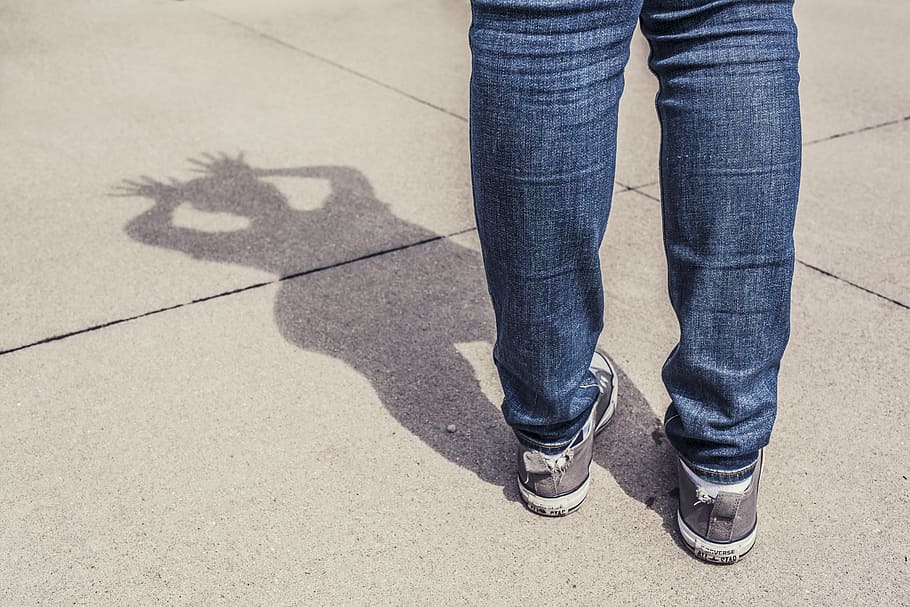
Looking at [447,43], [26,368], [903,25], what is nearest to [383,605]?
[26,368]

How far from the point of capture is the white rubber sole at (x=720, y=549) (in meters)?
1.68

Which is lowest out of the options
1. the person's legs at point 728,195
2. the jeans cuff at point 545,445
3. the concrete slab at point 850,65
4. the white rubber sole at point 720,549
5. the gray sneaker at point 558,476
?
the concrete slab at point 850,65

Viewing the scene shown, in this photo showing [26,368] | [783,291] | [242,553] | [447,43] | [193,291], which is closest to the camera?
[783,291]

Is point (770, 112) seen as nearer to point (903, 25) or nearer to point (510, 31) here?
point (510, 31)

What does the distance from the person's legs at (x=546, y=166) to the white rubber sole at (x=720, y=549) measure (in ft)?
1.15

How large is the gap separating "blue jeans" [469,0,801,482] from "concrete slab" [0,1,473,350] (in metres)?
1.33

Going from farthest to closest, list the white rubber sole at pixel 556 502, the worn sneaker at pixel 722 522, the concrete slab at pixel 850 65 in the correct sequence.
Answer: the concrete slab at pixel 850 65 < the white rubber sole at pixel 556 502 < the worn sneaker at pixel 722 522

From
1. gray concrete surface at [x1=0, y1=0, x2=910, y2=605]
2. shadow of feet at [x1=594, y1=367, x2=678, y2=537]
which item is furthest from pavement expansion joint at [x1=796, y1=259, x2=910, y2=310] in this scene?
shadow of feet at [x1=594, y1=367, x2=678, y2=537]

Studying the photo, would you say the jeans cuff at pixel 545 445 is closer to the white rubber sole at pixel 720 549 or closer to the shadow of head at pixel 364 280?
the shadow of head at pixel 364 280

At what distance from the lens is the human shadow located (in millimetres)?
2021

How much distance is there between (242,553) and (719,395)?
A: 0.89m

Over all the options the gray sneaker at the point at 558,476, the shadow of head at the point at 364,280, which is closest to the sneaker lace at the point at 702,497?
the gray sneaker at the point at 558,476

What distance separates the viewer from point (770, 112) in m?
1.46

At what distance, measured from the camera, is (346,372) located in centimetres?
227
